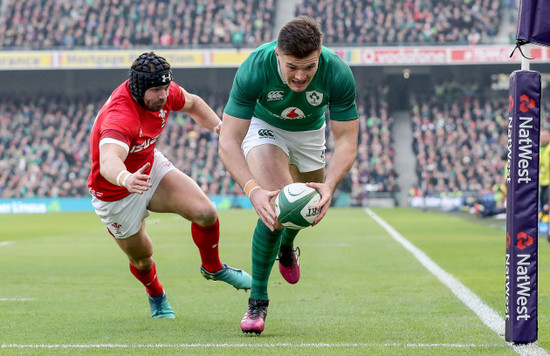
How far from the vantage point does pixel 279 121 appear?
6676mm

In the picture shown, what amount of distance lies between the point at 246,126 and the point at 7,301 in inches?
150

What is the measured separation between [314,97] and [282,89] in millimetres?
239

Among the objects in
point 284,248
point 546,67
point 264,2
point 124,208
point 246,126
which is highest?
point 246,126

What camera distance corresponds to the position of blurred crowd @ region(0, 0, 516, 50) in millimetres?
42188

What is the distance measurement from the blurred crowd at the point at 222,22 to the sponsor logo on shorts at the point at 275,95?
36105mm

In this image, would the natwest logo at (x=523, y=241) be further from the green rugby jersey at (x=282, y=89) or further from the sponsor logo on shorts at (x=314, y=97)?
the sponsor logo on shorts at (x=314, y=97)

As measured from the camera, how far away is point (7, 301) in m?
8.48

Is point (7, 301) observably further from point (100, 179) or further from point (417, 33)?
point (417, 33)

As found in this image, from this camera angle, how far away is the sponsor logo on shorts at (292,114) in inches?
250

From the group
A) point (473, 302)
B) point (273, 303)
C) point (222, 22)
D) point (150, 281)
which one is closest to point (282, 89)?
point (150, 281)

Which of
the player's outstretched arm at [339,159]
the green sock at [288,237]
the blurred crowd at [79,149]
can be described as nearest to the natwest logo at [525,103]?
the player's outstretched arm at [339,159]

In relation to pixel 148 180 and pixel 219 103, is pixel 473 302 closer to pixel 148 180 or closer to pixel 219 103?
pixel 148 180

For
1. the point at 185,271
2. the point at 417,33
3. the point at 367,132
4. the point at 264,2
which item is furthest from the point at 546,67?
the point at 185,271

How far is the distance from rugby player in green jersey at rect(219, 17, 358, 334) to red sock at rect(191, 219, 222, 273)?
32.8 inches
